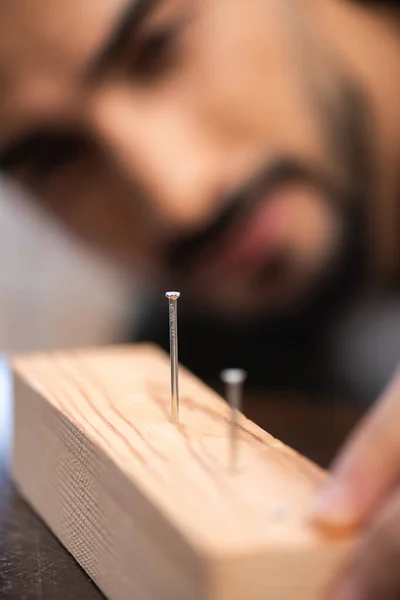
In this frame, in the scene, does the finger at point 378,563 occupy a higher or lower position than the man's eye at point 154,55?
lower

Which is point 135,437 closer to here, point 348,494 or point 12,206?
point 348,494

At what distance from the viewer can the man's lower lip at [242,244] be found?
2146mm

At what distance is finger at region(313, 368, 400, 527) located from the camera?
609 millimetres

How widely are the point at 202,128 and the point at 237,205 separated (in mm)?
201

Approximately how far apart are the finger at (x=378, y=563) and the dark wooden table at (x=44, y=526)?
275 mm

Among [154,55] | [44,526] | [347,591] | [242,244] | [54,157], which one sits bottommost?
[44,526]

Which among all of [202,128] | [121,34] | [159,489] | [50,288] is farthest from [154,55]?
[159,489]

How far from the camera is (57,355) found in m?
1.13

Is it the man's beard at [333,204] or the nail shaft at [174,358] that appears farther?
the man's beard at [333,204]

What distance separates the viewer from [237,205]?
213 centimetres

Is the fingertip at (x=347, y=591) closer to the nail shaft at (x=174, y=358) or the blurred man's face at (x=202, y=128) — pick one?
the nail shaft at (x=174, y=358)

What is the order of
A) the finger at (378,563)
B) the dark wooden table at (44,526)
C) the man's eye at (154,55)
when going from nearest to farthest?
the finger at (378,563)
the dark wooden table at (44,526)
the man's eye at (154,55)

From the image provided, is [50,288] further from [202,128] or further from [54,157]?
[202,128]

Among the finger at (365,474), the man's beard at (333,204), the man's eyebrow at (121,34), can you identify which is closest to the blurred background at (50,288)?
the man's beard at (333,204)
